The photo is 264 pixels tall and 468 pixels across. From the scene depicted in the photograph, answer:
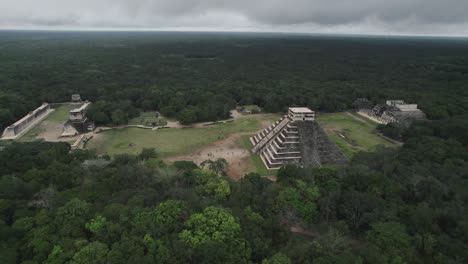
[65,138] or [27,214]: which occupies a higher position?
[27,214]

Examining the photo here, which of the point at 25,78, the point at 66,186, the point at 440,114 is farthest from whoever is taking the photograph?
the point at 25,78

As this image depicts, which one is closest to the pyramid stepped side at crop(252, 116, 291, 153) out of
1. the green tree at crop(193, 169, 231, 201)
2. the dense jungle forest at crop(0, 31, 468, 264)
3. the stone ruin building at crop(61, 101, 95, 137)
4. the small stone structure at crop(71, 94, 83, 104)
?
the dense jungle forest at crop(0, 31, 468, 264)

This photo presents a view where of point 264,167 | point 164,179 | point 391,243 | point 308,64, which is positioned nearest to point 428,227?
point 391,243

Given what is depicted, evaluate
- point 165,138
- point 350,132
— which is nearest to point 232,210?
point 165,138

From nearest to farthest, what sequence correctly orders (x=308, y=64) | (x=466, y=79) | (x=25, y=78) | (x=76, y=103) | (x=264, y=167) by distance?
(x=264, y=167) < (x=76, y=103) < (x=25, y=78) < (x=466, y=79) < (x=308, y=64)

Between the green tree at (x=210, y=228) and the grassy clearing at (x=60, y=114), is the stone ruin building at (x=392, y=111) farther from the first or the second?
the grassy clearing at (x=60, y=114)

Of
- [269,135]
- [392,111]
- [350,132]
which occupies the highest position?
[269,135]

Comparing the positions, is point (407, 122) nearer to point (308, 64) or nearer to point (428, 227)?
point (428, 227)

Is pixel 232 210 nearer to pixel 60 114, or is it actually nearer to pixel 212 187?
pixel 212 187

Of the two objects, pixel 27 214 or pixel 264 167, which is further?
pixel 264 167
